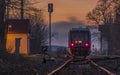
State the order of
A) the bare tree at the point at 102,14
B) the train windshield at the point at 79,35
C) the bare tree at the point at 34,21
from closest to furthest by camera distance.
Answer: the bare tree at the point at 34,21, the train windshield at the point at 79,35, the bare tree at the point at 102,14

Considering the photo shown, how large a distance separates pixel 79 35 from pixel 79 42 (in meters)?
0.96

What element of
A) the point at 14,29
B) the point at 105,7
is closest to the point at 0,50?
the point at 14,29

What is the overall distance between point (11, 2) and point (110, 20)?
77.4 m

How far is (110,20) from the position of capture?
381 feet

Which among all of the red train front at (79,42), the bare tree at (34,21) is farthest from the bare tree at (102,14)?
the red train front at (79,42)

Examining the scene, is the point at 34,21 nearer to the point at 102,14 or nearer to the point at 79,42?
the point at 102,14

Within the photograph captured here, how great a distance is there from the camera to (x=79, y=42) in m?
51.0

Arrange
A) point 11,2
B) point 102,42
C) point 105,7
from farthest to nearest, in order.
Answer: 1. point 102,42
2. point 105,7
3. point 11,2

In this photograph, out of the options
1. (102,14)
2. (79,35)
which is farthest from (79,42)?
(102,14)

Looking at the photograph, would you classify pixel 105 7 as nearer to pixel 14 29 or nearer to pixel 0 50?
pixel 14 29

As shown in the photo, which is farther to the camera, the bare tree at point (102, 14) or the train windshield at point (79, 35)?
the bare tree at point (102, 14)

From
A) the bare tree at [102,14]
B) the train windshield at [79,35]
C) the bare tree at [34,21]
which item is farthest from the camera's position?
the bare tree at [102,14]

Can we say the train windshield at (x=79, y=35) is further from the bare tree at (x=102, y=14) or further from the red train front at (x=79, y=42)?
the bare tree at (x=102, y=14)

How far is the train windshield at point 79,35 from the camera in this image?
51344 mm
